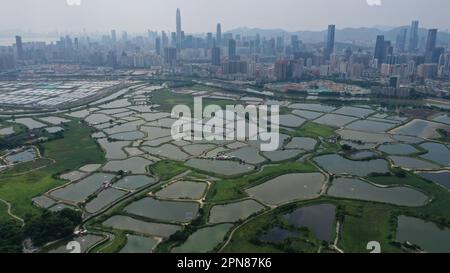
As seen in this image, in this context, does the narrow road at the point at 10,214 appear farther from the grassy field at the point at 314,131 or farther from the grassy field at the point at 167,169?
the grassy field at the point at 314,131

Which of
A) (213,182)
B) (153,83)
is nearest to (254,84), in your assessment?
(153,83)

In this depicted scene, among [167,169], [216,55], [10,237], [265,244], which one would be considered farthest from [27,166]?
[216,55]

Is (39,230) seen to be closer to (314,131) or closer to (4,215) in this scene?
(4,215)

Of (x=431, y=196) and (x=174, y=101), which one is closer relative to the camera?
(x=431, y=196)

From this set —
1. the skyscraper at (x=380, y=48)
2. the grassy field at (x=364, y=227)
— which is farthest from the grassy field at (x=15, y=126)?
the skyscraper at (x=380, y=48)

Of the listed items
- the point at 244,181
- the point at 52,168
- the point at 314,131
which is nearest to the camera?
the point at 244,181
